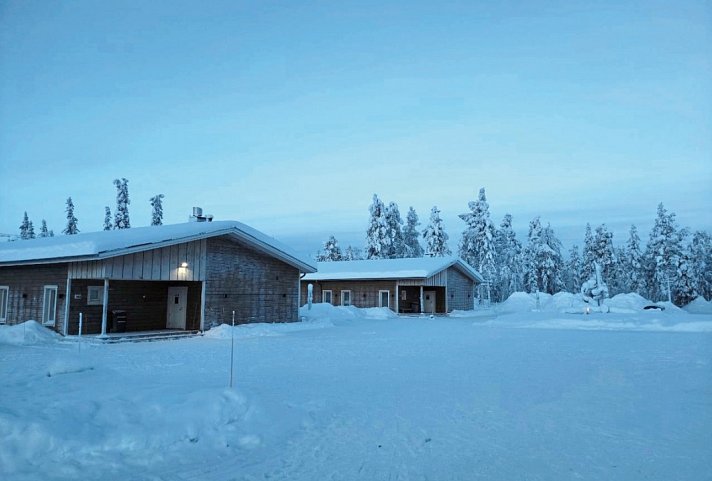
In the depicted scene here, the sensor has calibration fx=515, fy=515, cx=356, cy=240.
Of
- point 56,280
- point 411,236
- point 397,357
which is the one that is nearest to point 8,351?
point 56,280

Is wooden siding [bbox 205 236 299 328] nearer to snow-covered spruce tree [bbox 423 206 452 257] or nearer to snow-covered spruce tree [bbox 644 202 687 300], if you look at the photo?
snow-covered spruce tree [bbox 423 206 452 257]

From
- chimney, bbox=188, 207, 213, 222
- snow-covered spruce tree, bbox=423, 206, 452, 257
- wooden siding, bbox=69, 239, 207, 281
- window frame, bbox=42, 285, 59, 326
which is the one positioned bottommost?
window frame, bbox=42, 285, 59, 326

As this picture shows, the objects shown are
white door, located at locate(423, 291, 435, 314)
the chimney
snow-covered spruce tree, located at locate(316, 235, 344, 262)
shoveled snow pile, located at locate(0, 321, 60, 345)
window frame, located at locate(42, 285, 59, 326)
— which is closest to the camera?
shoveled snow pile, located at locate(0, 321, 60, 345)

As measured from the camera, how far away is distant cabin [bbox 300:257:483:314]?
37.9 meters

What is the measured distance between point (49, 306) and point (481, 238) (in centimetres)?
4685

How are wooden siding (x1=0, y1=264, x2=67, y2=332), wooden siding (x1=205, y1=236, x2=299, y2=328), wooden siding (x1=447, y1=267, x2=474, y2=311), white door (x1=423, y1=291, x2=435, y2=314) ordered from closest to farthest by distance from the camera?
wooden siding (x1=0, y1=264, x2=67, y2=332) < wooden siding (x1=205, y1=236, x2=299, y2=328) < wooden siding (x1=447, y1=267, x2=474, y2=311) < white door (x1=423, y1=291, x2=435, y2=314)

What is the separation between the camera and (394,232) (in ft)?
209

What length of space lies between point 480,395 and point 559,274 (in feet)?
211

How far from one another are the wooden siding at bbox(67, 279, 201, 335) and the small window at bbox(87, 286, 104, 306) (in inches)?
4.6

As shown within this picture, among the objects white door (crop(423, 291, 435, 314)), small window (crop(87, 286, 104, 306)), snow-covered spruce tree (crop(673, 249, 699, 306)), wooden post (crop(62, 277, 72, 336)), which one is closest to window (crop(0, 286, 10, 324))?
small window (crop(87, 286, 104, 306))

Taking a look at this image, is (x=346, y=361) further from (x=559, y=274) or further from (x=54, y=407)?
(x=559, y=274)

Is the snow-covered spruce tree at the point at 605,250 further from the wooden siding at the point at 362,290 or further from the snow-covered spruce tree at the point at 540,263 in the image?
the wooden siding at the point at 362,290

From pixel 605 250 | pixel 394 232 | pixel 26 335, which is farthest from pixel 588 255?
pixel 26 335

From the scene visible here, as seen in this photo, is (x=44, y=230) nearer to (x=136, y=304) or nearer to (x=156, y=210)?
(x=156, y=210)
